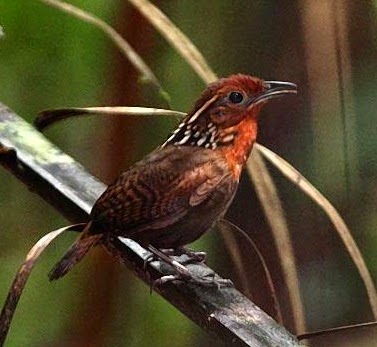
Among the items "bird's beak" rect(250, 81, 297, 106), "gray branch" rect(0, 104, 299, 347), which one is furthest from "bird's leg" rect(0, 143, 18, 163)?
→ "bird's beak" rect(250, 81, 297, 106)

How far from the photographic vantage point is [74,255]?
802 millimetres

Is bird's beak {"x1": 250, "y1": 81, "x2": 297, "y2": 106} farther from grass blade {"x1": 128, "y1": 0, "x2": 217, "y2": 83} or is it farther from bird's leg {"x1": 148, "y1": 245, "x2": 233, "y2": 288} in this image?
grass blade {"x1": 128, "y1": 0, "x2": 217, "y2": 83}

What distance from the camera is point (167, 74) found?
1.35m

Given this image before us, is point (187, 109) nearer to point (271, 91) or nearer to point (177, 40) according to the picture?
point (177, 40)

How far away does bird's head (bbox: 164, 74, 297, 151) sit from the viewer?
0.84 metres

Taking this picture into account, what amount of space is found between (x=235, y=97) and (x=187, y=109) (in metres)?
0.49

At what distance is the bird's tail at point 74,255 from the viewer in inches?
31.3

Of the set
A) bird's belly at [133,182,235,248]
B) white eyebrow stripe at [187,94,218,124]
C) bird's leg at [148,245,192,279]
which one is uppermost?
white eyebrow stripe at [187,94,218,124]

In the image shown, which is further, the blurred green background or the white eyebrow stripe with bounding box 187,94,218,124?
the blurred green background

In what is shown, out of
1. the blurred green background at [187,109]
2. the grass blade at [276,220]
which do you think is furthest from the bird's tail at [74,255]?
the blurred green background at [187,109]

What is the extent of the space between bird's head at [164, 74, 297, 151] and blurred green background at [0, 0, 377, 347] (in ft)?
1.34

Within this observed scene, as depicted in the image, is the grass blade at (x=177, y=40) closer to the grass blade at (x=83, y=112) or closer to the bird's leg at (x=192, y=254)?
the grass blade at (x=83, y=112)

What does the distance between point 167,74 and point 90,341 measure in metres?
0.39

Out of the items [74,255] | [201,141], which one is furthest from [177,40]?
[74,255]
